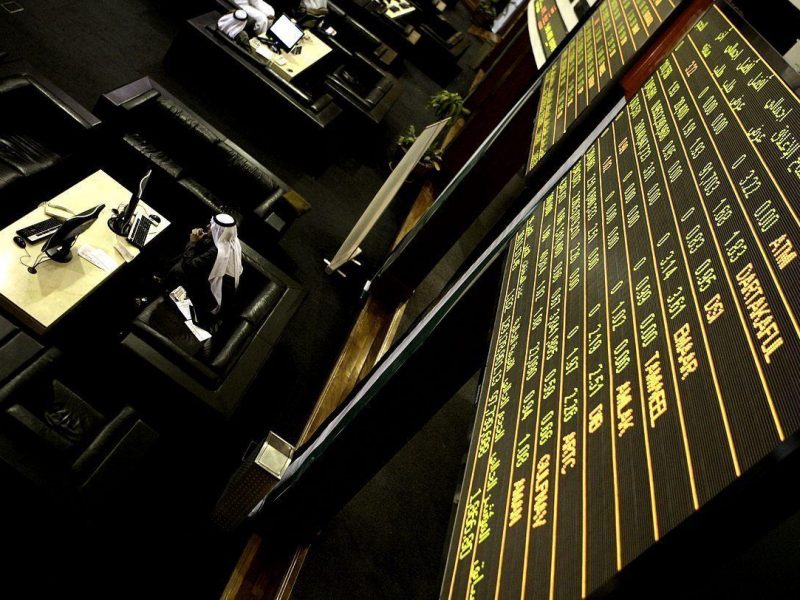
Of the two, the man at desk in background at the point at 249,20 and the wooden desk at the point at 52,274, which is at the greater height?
the man at desk in background at the point at 249,20

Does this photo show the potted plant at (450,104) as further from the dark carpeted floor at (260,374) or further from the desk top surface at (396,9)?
the desk top surface at (396,9)

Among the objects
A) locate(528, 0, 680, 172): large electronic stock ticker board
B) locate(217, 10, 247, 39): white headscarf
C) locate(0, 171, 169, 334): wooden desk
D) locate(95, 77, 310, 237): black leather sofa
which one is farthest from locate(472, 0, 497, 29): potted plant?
locate(0, 171, 169, 334): wooden desk

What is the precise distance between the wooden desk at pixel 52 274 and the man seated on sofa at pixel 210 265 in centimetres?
47

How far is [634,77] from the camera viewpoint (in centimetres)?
365

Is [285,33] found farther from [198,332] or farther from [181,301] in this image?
[198,332]

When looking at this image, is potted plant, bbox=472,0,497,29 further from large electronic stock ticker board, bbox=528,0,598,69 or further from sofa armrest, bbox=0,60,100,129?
sofa armrest, bbox=0,60,100,129

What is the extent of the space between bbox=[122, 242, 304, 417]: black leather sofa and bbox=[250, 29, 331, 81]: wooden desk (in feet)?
12.5

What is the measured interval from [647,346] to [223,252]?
4.20 meters

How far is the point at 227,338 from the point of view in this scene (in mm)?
5477

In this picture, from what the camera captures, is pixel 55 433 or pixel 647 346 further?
pixel 55 433

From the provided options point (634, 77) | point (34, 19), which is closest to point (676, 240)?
point (634, 77)

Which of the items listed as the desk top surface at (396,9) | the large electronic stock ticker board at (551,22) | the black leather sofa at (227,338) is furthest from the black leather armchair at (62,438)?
the desk top surface at (396,9)

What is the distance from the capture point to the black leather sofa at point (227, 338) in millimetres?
4809

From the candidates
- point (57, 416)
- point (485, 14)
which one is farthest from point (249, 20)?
point (485, 14)
